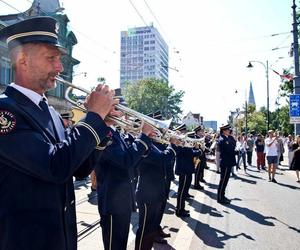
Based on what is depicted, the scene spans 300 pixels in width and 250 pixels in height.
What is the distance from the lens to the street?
5.43 metres

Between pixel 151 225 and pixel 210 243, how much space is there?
1610mm

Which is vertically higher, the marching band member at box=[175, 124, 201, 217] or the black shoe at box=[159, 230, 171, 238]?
the marching band member at box=[175, 124, 201, 217]

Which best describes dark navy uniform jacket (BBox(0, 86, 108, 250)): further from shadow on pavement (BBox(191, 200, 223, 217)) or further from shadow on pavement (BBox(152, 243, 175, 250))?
shadow on pavement (BBox(191, 200, 223, 217))

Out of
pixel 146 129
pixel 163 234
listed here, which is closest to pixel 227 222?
pixel 163 234

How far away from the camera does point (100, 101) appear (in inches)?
76.5

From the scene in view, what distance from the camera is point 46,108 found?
2006 millimetres

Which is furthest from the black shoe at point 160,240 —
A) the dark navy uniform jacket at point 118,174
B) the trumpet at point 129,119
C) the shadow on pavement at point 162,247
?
the trumpet at point 129,119

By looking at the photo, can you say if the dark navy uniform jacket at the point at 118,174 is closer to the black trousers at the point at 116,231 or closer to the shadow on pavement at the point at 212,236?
the black trousers at the point at 116,231

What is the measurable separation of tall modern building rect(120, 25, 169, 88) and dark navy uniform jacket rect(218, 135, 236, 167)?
15.9 m

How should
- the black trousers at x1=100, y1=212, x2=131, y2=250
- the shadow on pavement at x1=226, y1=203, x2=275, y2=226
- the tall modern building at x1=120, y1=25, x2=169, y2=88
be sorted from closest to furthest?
the black trousers at x1=100, y1=212, x2=131, y2=250 < the shadow on pavement at x1=226, y1=203, x2=275, y2=226 < the tall modern building at x1=120, y1=25, x2=169, y2=88

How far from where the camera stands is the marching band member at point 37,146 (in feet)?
5.58

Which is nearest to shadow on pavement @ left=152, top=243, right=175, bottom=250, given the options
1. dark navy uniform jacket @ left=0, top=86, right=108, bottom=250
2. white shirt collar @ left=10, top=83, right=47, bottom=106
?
dark navy uniform jacket @ left=0, top=86, right=108, bottom=250

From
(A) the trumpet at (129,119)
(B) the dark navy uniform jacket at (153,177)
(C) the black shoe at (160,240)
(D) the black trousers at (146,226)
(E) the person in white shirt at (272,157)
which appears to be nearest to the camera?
(A) the trumpet at (129,119)

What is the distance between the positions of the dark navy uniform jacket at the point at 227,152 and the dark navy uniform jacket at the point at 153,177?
153 inches
